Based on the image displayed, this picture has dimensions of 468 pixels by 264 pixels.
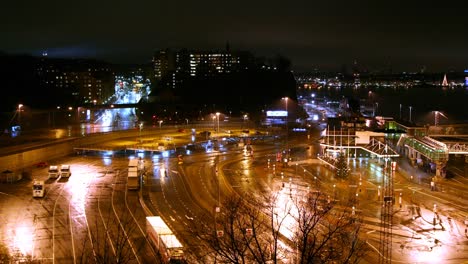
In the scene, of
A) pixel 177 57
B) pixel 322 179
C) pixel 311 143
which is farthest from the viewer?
pixel 177 57

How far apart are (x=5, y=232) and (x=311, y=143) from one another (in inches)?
769

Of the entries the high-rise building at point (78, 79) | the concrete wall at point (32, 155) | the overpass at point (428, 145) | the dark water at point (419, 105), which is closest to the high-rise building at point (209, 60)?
the high-rise building at point (78, 79)

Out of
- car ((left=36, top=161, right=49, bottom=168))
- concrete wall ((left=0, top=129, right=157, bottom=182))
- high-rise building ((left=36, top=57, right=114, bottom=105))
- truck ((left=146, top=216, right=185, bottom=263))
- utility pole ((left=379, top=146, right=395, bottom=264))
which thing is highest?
high-rise building ((left=36, top=57, right=114, bottom=105))

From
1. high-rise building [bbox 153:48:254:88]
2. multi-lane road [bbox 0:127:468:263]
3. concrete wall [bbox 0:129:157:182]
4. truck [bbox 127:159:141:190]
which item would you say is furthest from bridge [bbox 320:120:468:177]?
high-rise building [bbox 153:48:254:88]

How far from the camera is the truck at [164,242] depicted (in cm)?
906

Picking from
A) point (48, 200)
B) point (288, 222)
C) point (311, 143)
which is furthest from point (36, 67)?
point (288, 222)

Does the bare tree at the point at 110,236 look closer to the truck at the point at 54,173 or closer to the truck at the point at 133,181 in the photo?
the truck at the point at 133,181

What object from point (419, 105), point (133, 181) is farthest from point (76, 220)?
point (419, 105)

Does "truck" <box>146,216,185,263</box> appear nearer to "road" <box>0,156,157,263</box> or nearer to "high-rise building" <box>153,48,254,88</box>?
"road" <box>0,156,157,263</box>

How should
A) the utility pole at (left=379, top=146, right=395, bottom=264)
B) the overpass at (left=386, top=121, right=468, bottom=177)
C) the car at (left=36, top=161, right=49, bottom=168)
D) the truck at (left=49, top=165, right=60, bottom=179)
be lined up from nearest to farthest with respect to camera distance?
the utility pole at (left=379, top=146, right=395, bottom=264)
the truck at (left=49, top=165, right=60, bottom=179)
the overpass at (left=386, top=121, right=468, bottom=177)
the car at (left=36, top=161, right=49, bottom=168)

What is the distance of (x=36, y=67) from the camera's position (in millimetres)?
69250

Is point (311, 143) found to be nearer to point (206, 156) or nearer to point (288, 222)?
point (206, 156)

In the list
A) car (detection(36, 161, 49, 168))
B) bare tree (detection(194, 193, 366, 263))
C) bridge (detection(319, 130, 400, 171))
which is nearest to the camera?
bare tree (detection(194, 193, 366, 263))

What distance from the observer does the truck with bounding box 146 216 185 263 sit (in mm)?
9061
